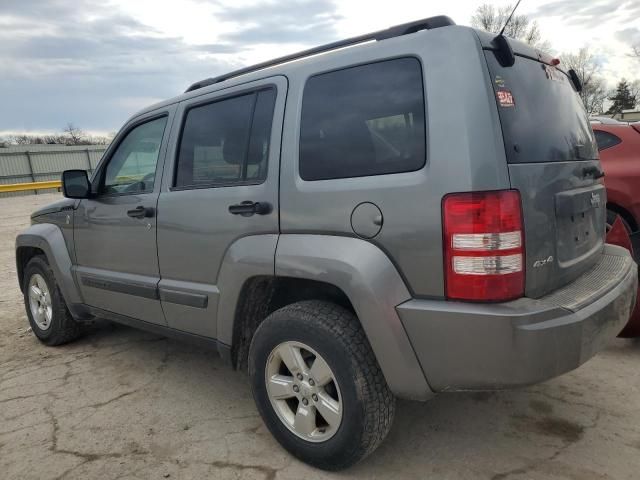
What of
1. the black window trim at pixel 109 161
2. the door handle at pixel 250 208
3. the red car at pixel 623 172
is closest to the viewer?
the door handle at pixel 250 208

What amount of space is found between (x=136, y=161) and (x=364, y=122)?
1.93 meters

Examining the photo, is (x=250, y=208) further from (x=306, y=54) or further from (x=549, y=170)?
(x=549, y=170)

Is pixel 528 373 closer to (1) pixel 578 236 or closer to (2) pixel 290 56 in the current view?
(1) pixel 578 236

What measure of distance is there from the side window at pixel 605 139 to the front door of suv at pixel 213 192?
12.4 ft

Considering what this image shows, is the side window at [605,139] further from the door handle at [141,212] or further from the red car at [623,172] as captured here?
the door handle at [141,212]

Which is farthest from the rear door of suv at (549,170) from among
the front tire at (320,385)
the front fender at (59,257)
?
the front fender at (59,257)

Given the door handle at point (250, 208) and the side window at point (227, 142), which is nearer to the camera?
the door handle at point (250, 208)

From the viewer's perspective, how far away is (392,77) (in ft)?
7.32

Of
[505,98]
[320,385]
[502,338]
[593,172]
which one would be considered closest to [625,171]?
[593,172]

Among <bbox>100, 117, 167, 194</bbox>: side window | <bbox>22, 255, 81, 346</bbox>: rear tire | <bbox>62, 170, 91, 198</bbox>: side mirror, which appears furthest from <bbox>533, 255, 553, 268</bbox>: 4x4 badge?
<bbox>22, 255, 81, 346</bbox>: rear tire

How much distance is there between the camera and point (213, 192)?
2867 millimetres

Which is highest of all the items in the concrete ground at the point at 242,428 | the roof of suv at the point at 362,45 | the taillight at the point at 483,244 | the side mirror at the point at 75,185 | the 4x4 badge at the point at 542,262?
the roof of suv at the point at 362,45

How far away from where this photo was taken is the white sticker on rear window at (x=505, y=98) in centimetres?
209

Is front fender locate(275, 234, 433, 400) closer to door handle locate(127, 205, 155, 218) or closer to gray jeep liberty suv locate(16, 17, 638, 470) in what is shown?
gray jeep liberty suv locate(16, 17, 638, 470)
